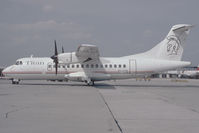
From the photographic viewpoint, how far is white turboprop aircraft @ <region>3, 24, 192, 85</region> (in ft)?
71.2

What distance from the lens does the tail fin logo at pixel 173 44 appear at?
2175 centimetres

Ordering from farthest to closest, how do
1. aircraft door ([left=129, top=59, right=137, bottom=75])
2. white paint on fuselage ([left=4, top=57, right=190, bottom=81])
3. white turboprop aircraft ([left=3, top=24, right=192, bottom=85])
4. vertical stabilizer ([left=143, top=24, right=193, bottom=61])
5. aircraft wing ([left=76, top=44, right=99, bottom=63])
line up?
1. aircraft door ([left=129, top=59, right=137, bottom=75])
2. white paint on fuselage ([left=4, top=57, right=190, bottom=81])
3. white turboprop aircraft ([left=3, top=24, right=192, bottom=85])
4. vertical stabilizer ([left=143, top=24, right=193, bottom=61])
5. aircraft wing ([left=76, top=44, right=99, bottom=63])

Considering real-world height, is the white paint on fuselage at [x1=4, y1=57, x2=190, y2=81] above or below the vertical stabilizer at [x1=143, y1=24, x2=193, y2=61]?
below

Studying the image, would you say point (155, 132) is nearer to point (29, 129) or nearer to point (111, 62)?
point (29, 129)

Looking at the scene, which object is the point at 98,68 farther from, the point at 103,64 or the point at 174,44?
the point at 174,44

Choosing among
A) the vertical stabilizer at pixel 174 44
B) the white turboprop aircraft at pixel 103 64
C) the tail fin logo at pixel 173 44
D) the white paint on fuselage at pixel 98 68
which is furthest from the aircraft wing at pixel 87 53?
the tail fin logo at pixel 173 44

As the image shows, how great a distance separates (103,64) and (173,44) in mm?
7534

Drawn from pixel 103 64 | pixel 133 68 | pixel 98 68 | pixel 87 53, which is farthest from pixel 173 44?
pixel 87 53

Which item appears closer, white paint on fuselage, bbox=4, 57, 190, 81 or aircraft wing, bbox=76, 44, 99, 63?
aircraft wing, bbox=76, 44, 99, 63

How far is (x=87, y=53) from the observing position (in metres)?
21.0

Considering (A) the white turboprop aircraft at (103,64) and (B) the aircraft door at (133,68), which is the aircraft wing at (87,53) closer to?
(A) the white turboprop aircraft at (103,64)

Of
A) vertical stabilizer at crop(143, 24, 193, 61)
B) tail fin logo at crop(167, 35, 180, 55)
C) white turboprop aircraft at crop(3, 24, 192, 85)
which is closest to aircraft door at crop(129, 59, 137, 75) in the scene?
white turboprop aircraft at crop(3, 24, 192, 85)

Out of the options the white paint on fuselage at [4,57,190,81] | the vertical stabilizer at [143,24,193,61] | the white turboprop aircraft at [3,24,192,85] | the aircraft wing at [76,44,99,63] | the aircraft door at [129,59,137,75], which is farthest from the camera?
the aircraft door at [129,59,137,75]

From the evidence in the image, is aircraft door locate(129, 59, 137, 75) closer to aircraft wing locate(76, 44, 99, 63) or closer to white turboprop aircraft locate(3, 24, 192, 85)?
white turboprop aircraft locate(3, 24, 192, 85)
